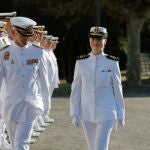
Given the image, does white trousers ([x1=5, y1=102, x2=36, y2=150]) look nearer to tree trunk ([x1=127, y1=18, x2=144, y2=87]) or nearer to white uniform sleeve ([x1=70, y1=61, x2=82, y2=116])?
white uniform sleeve ([x1=70, y1=61, x2=82, y2=116])

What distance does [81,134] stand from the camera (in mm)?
12812

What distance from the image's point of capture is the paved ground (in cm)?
1130

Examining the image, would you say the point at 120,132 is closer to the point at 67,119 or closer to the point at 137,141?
the point at 137,141

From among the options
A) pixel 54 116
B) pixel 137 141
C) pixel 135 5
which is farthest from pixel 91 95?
pixel 135 5

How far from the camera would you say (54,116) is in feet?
52.0

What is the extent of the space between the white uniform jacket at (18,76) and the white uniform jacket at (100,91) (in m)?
0.59

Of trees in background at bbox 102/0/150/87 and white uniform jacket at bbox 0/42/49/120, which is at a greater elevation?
white uniform jacket at bbox 0/42/49/120

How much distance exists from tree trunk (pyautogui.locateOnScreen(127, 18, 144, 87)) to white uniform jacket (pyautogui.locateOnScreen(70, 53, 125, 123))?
59.6 ft

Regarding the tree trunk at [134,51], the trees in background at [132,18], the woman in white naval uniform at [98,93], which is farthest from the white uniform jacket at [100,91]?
the tree trunk at [134,51]

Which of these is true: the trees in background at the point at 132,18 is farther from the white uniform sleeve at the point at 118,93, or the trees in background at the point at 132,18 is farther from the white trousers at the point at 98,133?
the white trousers at the point at 98,133

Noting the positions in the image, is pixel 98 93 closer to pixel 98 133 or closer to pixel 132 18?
pixel 98 133

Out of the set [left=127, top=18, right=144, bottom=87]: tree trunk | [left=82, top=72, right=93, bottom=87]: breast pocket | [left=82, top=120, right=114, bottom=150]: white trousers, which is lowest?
[left=127, top=18, right=144, bottom=87]: tree trunk

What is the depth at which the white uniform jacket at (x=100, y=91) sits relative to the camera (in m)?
7.88

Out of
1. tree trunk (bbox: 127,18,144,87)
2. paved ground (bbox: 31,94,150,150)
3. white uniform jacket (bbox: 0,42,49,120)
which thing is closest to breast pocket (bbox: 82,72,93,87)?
white uniform jacket (bbox: 0,42,49,120)
